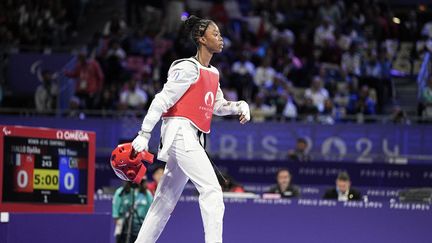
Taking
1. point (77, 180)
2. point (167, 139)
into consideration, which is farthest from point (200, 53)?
point (77, 180)

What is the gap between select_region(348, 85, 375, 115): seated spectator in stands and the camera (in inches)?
831

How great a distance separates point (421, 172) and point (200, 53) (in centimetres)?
976

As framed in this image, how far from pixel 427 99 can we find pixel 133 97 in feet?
21.6

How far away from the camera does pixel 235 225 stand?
12.9m

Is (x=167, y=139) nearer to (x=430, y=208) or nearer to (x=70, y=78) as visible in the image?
(x=430, y=208)

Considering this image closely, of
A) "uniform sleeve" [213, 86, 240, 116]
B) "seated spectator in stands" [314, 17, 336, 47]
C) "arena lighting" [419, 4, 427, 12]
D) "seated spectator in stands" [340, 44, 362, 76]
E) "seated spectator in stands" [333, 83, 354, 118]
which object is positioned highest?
"arena lighting" [419, 4, 427, 12]

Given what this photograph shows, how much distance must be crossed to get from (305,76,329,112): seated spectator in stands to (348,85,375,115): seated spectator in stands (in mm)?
A: 606

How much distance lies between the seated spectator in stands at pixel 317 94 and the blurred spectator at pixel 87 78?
16.1ft

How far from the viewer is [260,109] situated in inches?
845

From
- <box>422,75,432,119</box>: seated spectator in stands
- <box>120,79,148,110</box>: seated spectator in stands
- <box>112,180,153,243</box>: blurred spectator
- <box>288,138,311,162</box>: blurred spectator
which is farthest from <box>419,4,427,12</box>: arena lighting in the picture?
<box>112,180,153,243</box>: blurred spectator

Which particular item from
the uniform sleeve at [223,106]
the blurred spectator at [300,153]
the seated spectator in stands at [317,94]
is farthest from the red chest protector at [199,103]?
the seated spectator in stands at [317,94]

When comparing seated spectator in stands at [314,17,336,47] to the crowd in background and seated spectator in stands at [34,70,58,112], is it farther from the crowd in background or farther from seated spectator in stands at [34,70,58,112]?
seated spectator in stands at [34,70,58,112]

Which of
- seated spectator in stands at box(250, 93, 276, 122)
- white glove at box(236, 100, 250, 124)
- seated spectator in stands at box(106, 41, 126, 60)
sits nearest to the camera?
white glove at box(236, 100, 250, 124)
